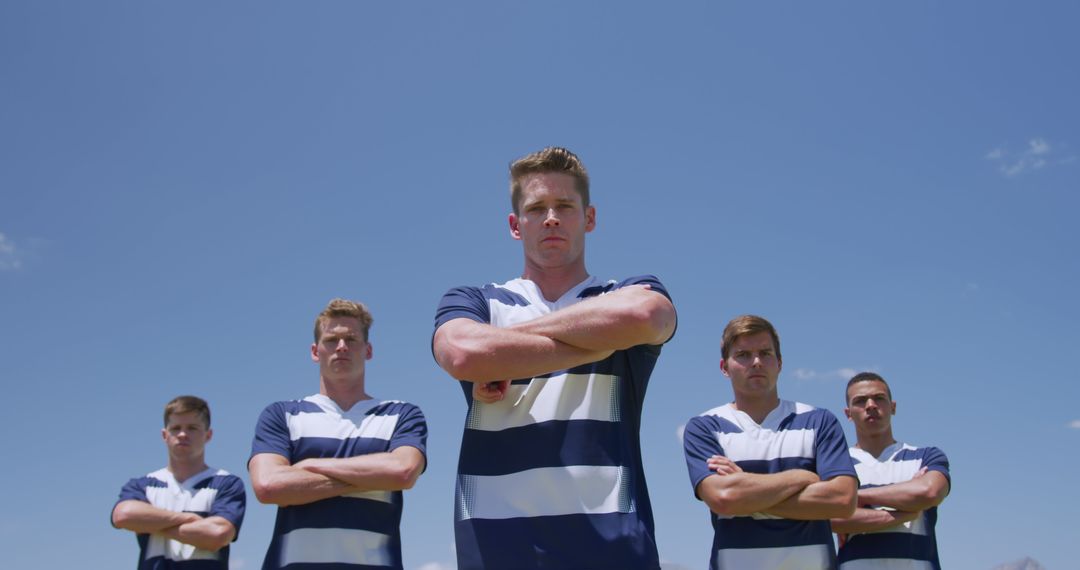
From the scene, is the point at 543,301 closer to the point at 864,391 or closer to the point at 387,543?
the point at 387,543

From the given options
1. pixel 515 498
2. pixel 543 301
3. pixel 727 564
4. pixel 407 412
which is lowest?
pixel 727 564

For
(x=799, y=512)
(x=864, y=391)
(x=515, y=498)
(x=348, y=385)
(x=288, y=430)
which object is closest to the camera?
(x=515, y=498)

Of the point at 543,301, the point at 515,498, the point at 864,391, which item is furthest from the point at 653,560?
the point at 864,391

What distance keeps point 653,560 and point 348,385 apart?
3156 millimetres

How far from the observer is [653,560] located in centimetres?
307

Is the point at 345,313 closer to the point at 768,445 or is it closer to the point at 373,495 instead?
the point at 373,495

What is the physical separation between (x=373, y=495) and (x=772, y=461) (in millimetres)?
2445

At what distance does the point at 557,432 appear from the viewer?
3.11 metres

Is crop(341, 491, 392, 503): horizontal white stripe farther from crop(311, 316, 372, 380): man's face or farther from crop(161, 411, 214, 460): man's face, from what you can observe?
crop(161, 411, 214, 460): man's face

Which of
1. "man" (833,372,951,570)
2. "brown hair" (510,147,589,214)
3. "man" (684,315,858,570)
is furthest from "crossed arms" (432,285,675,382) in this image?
"man" (833,372,951,570)

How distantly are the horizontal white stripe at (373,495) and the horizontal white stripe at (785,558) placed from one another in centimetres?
211

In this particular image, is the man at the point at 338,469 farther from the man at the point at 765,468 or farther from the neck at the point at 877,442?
the neck at the point at 877,442

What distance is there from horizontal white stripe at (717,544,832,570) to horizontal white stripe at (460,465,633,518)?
212 centimetres

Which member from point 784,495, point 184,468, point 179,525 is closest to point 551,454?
point 784,495
